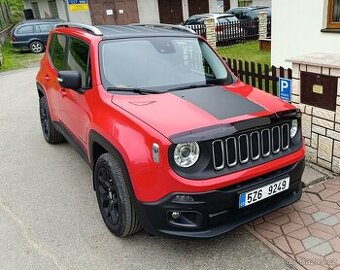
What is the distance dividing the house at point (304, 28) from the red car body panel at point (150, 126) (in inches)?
168

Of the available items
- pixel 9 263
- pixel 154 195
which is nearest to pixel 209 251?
pixel 154 195

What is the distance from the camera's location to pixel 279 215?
355 cm

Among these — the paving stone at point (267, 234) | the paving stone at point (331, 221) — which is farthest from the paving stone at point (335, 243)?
the paving stone at point (267, 234)

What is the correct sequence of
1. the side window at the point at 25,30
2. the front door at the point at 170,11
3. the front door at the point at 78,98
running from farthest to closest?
the front door at the point at 170,11 < the side window at the point at 25,30 < the front door at the point at 78,98

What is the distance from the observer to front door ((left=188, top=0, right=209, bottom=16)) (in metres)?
29.7

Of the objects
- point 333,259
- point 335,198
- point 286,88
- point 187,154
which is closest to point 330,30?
point 286,88

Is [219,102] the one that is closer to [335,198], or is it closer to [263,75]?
[335,198]

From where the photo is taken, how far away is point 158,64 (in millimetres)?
3805

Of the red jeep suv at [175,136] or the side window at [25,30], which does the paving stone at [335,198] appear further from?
the side window at [25,30]

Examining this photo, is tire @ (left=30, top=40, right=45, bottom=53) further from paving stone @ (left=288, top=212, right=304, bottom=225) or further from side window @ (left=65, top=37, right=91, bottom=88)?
paving stone @ (left=288, top=212, right=304, bottom=225)

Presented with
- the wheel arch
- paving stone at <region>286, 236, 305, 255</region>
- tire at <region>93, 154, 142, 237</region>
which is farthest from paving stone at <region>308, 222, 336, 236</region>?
the wheel arch

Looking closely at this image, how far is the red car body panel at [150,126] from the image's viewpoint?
8.83ft

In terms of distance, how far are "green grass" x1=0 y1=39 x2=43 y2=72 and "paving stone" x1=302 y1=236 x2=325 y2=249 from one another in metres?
14.7

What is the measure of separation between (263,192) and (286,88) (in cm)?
209
